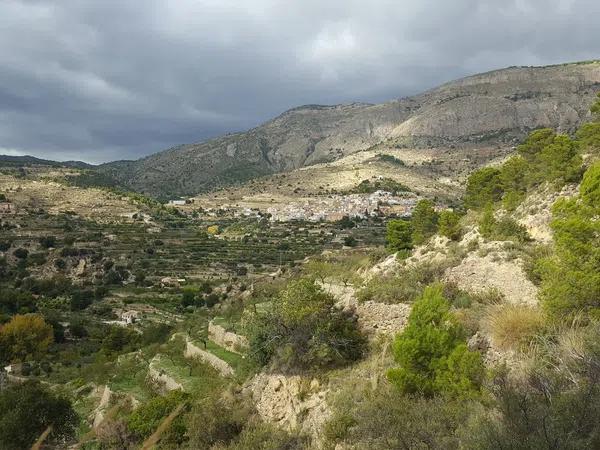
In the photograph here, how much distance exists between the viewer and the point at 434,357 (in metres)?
11.1

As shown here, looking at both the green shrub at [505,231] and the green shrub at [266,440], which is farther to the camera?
the green shrub at [505,231]

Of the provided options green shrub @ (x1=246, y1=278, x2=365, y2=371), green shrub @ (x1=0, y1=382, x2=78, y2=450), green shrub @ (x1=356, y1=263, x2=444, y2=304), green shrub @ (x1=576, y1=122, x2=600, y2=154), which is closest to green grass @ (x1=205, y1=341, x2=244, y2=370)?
green shrub @ (x1=246, y1=278, x2=365, y2=371)

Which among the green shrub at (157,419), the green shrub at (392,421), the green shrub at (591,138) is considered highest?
the green shrub at (591,138)

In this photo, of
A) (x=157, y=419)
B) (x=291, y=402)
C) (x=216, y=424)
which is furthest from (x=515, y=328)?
(x=157, y=419)

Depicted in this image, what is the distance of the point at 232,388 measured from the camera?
1546 cm

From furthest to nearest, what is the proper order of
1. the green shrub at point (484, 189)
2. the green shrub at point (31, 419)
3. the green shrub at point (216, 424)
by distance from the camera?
the green shrub at point (484, 189), the green shrub at point (31, 419), the green shrub at point (216, 424)

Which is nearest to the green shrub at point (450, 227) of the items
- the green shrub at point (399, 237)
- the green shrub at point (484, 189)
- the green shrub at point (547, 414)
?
the green shrub at point (484, 189)

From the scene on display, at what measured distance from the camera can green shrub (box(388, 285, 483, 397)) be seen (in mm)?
10258

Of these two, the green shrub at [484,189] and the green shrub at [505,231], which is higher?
the green shrub at [484,189]

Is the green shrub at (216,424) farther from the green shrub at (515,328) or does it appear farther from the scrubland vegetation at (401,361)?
the green shrub at (515,328)

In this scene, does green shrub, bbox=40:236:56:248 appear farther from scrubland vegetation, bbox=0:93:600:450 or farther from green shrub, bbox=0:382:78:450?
green shrub, bbox=0:382:78:450

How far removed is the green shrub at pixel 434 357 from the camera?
10.3m

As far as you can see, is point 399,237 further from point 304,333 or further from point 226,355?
point 304,333

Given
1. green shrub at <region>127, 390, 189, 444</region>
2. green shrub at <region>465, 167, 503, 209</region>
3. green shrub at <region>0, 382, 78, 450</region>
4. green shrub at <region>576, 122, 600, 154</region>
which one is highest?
green shrub at <region>576, 122, 600, 154</region>
